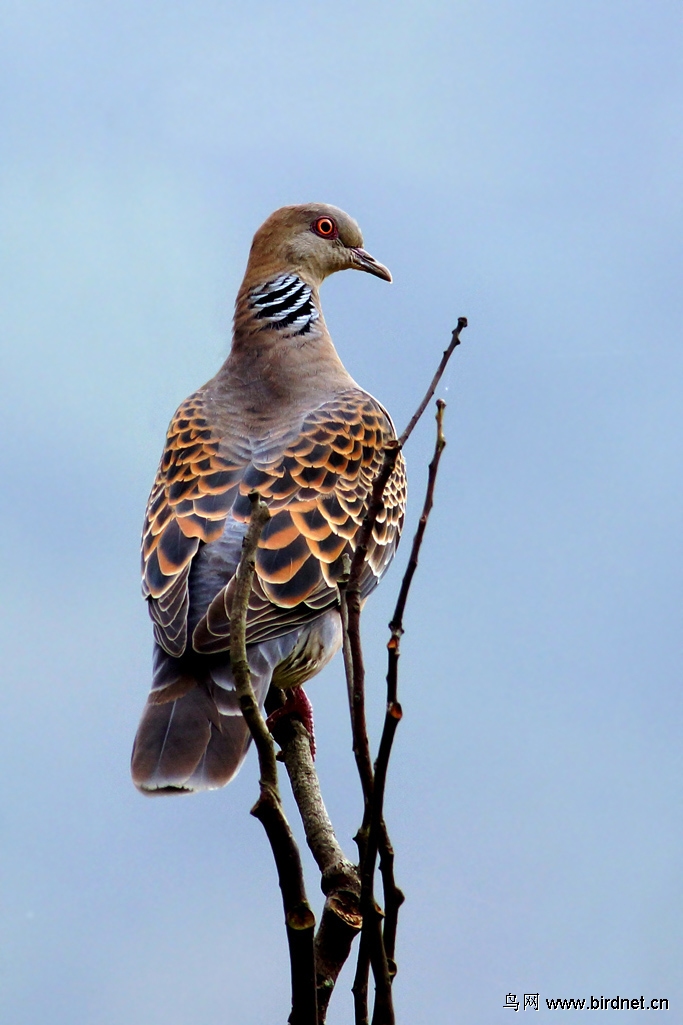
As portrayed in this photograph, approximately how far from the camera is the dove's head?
5566mm

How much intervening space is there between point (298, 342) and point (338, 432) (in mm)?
697

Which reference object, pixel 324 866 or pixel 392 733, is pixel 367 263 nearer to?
pixel 324 866

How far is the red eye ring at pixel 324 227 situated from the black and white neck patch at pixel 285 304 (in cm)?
25

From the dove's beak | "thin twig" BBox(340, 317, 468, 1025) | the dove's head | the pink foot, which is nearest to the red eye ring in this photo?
the dove's head

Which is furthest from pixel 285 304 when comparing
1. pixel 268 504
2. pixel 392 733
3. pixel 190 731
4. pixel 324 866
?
pixel 392 733

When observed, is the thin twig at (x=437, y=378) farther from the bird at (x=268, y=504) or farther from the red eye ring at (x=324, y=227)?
the red eye ring at (x=324, y=227)

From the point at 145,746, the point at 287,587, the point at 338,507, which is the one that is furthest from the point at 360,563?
the point at 338,507

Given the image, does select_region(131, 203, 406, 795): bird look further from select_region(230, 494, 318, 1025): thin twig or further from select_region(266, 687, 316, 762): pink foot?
select_region(230, 494, 318, 1025): thin twig

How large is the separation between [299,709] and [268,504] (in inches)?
31.1

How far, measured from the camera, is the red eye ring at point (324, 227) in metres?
5.58

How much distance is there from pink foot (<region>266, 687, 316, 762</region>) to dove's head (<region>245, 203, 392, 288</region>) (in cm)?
195

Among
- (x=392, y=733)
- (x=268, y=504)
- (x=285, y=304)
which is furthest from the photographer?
(x=285, y=304)

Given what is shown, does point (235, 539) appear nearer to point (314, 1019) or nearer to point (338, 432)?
point (338, 432)

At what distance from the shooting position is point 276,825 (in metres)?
2.22
